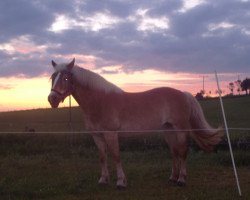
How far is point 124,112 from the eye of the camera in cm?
823

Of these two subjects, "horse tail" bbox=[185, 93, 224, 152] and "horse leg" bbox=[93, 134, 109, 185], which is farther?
"horse tail" bbox=[185, 93, 224, 152]

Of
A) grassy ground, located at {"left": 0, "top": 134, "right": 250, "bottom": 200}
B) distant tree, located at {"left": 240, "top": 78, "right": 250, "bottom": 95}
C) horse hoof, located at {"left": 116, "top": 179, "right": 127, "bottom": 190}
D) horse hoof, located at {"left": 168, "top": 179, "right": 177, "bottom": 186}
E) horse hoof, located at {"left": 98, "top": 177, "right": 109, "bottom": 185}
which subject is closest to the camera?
grassy ground, located at {"left": 0, "top": 134, "right": 250, "bottom": 200}

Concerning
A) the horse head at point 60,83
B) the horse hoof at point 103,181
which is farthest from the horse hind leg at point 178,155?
the horse head at point 60,83

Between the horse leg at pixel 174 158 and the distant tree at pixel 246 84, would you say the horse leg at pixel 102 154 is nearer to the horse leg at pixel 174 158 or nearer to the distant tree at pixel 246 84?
the horse leg at pixel 174 158

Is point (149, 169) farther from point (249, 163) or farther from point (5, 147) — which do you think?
point (5, 147)

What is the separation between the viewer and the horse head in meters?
7.65

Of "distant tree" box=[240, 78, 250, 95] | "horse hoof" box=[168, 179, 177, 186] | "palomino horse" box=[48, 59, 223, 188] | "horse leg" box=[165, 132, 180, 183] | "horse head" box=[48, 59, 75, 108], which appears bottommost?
"horse hoof" box=[168, 179, 177, 186]

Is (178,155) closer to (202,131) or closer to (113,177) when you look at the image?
(202,131)

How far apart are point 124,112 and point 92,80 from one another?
937 mm

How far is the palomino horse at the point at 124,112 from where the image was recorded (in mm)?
8027

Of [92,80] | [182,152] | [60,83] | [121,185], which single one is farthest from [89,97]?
[182,152]

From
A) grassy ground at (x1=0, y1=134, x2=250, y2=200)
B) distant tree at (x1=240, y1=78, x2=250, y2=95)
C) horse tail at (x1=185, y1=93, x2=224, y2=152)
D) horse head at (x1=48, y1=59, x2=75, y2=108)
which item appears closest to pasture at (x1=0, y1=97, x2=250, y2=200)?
grassy ground at (x1=0, y1=134, x2=250, y2=200)

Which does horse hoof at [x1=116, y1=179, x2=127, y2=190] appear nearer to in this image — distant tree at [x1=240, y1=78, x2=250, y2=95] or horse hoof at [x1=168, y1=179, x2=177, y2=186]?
horse hoof at [x1=168, y1=179, x2=177, y2=186]

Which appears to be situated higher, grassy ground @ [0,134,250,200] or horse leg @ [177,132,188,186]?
horse leg @ [177,132,188,186]
